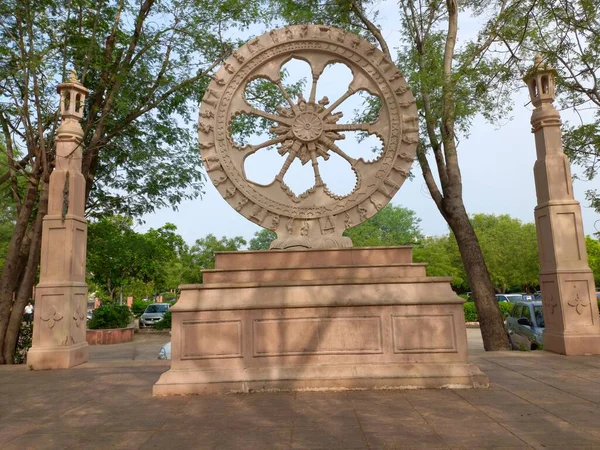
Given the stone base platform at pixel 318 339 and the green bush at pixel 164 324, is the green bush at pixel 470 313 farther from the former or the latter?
the stone base platform at pixel 318 339

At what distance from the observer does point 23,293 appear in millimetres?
9812

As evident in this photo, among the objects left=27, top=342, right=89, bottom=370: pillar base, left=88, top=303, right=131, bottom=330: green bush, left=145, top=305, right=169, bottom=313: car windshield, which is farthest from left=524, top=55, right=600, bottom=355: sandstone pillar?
left=145, top=305, right=169, bottom=313: car windshield

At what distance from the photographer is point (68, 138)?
8734 millimetres

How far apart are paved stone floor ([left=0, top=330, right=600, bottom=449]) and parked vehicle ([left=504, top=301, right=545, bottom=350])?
4710 millimetres

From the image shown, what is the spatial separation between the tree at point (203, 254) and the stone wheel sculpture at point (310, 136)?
34.2 metres

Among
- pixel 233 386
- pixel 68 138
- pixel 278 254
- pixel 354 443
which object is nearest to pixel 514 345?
pixel 278 254

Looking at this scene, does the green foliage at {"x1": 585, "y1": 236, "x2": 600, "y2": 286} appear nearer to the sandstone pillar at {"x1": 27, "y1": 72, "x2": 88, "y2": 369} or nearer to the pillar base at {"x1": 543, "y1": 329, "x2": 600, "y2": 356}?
the pillar base at {"x1": 543, "y1": 329, "x2": 600, "y2": 356}

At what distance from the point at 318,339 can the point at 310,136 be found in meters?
3.55

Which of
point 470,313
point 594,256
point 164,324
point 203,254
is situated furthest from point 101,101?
point 594,256

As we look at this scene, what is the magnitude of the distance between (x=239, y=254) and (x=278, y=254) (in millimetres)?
593

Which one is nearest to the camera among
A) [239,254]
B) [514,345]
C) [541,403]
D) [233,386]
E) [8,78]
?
[541,403]

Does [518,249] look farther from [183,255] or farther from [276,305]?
[276,305]

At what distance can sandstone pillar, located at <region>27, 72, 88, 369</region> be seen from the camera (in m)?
7.86

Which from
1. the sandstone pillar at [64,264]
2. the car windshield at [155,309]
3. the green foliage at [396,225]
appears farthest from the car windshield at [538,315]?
the green foliage at [396,225]
